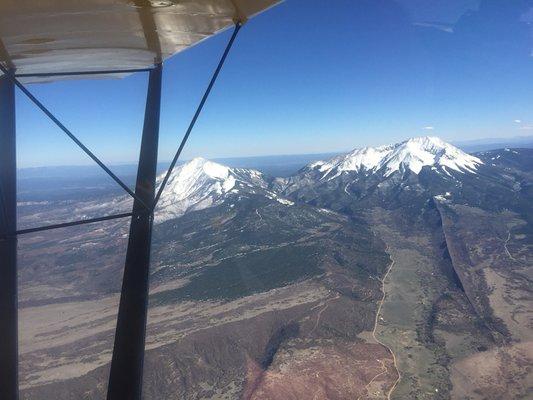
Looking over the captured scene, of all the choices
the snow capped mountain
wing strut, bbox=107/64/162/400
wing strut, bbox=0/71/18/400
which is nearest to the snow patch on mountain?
the snow capped mountain

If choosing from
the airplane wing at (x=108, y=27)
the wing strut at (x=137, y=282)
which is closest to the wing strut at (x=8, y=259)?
the airplane wing at (x=108, y=27)

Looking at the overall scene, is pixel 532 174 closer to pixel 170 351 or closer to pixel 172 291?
pixel 172 291

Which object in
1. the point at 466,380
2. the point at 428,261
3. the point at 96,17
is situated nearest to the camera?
the point at 96,17

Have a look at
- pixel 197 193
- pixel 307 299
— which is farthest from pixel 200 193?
pixel 307 299

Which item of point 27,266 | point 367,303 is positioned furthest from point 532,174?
point 27,266

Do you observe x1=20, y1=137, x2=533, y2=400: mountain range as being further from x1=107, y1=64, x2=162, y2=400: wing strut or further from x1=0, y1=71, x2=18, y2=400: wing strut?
x1=107, y1=64, x2=162, y2=400: wing strut
